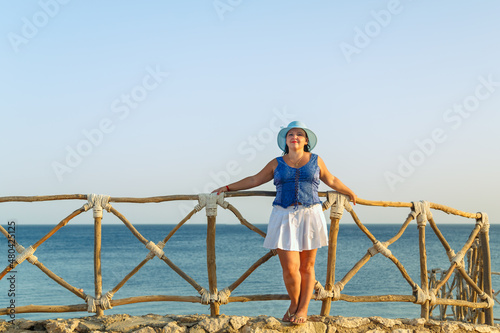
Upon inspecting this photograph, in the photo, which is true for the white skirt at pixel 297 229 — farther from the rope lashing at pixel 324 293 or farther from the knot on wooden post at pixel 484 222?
the knot on wooden post at pixel 484 222

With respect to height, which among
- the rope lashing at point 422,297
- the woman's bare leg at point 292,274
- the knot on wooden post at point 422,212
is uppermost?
the knot on wooden post at point 422,212

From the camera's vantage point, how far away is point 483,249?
513 centimetres

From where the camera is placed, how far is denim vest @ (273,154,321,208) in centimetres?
378

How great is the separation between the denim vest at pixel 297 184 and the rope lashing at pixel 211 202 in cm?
47

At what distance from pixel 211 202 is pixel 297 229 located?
783mm

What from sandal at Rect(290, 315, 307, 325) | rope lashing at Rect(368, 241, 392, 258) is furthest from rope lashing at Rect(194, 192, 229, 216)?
rope lashing at Rect(368, 241, 392, 258)

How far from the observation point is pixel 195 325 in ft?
12.2

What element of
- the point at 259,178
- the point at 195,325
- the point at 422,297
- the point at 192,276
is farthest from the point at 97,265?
the point at 192,276

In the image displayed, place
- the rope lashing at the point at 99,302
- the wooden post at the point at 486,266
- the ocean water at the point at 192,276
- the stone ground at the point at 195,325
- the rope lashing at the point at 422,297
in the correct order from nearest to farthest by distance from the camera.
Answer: the stone ground at the point at 195,325, the rope lashing at the point at 99,302, the rope lashing at the point at 422,297, the wooden post at the point at 486,266, the ocean water at the point at 192,276

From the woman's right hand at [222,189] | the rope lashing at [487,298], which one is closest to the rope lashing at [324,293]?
the woman's right hand at [222,189]

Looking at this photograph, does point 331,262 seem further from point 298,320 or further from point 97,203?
point 97,203

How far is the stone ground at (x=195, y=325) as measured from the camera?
366 centimetres

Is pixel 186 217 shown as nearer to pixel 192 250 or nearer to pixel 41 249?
pixel 192 250

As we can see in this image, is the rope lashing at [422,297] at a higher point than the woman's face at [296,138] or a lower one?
lower
